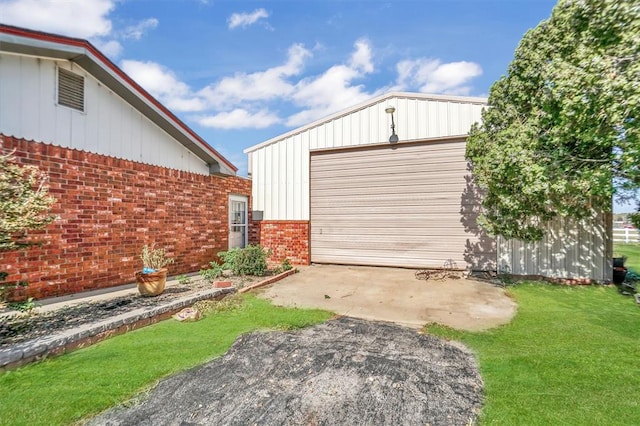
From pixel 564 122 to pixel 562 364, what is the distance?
3642 mm

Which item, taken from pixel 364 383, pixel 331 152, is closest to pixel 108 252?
pixel 364 383

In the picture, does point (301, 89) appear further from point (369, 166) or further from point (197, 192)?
point (197, 192)

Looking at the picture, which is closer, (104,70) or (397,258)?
(104,70)

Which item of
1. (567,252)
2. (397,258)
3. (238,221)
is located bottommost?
(397,258)

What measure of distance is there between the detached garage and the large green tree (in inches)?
43.5

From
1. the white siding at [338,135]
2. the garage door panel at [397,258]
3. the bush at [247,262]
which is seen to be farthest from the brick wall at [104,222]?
the garage door panel at [397,258]

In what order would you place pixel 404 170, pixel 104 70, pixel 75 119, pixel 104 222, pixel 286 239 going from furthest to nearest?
pixel 286 239, pixel 404 170, pixel 104 222, pixel 104 70, pixel 75 119

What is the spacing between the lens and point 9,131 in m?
4.86

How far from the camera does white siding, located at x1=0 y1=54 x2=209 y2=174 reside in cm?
493

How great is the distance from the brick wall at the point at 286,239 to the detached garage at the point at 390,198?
0.12ft

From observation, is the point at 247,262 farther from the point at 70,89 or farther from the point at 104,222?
the point at 70,89

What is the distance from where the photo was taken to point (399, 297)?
6266mm

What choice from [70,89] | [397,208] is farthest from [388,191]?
[70,89]

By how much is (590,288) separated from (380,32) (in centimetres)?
821
